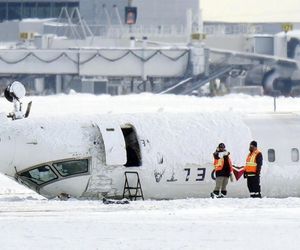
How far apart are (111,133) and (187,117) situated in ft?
11.3

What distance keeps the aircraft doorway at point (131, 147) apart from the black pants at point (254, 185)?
3.86 m

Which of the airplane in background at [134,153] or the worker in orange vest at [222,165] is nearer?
the airplane in background at [134,153]

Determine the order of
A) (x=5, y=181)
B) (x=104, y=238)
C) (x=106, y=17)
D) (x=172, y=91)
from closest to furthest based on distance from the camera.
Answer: (x=104, y=238) < (x=5, y=181) < (x=172, y=91) < (x=106, y=17)

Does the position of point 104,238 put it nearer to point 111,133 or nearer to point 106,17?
point 111,133

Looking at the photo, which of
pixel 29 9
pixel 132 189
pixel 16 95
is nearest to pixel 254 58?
pixel 29 9

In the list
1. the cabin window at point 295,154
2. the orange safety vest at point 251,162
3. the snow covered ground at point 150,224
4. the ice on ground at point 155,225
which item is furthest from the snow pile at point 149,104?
the ice on ground at point 155,225

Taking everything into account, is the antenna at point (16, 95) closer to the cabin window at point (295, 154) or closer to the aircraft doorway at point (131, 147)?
the aircraft doorway at point (131, 147)

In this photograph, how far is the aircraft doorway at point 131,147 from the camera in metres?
48.3

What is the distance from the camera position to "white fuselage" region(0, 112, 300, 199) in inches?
1876

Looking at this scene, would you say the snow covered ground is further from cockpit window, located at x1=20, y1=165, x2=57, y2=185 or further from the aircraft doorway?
the aircraft doorway

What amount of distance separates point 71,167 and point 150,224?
8868mm

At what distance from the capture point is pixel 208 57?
11900 cm

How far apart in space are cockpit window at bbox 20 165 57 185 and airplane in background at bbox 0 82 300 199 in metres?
0.03

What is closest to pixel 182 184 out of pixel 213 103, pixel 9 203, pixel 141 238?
pixel 9 203
